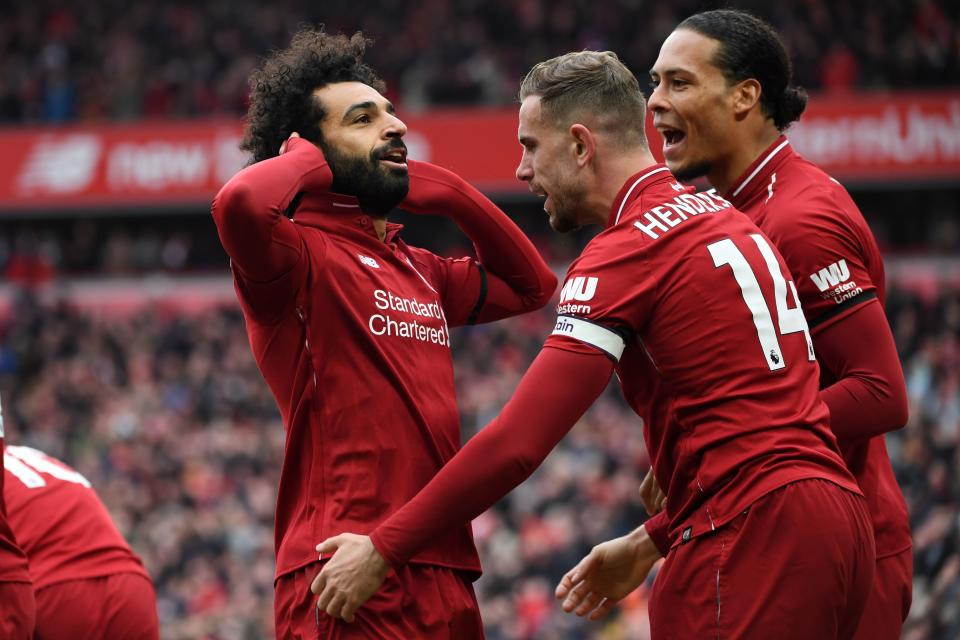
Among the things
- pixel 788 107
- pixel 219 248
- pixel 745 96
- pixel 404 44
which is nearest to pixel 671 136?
pixel 745 96

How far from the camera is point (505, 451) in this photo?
3357mm

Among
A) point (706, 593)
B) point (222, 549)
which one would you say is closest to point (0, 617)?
point (706, 593)

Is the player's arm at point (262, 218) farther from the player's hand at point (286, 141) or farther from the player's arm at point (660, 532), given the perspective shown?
the player's arm at point (660, 532)

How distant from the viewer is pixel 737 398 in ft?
11.1

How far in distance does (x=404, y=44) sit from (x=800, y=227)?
1837 cm

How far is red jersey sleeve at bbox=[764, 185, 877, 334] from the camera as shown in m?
3.76

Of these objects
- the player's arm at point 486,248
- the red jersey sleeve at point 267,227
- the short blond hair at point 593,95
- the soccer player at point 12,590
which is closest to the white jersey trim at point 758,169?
the short blond hair at point 593,95

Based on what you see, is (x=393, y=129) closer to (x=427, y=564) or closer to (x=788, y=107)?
(x=788, y=107)

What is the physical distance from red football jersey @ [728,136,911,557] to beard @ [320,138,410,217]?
1.01 metres

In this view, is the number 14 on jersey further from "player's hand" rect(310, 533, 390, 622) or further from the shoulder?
"player's hand" rect(310, 533, 390, 622)

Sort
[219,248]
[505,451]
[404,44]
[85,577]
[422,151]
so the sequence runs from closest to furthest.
Result: [505,451] → [85,577] → [422,151] → [404,44] → [219,248]

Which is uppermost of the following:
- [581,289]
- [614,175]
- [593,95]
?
[593,95]

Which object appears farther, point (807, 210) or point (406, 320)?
point (406, 320)

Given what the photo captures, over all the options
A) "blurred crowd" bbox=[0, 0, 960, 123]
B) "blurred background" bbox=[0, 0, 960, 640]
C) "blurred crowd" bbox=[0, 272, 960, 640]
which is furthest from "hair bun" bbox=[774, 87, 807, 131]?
"blurred crowd" bbox=[0, 0, 960, 123]
